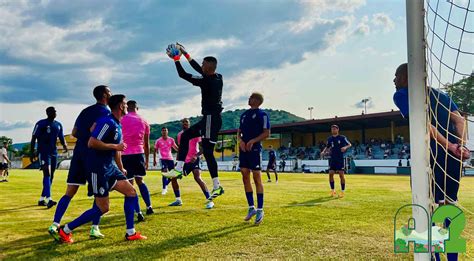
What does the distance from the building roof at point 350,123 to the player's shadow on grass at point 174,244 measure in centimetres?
4084

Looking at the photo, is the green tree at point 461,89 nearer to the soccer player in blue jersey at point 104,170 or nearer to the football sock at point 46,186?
the soccer player in blue jersey at point 104,170

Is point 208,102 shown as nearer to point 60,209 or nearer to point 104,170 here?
point 104,170

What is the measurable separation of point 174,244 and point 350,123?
51210 millimetres

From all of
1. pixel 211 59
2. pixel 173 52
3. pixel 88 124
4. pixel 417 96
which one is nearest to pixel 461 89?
pixel 417 96

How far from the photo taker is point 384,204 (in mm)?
9211

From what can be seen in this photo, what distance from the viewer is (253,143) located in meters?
6.61

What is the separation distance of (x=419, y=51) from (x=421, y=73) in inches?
7.0

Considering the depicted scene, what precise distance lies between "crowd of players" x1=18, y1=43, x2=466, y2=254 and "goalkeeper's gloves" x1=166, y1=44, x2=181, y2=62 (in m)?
0.02

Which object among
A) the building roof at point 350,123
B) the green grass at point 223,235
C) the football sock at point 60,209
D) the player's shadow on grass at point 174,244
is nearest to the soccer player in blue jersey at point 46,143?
the green grass at point 223,235

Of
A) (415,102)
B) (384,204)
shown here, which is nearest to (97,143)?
(415,102)

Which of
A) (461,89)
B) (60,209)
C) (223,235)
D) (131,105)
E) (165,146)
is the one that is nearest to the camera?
(223,235)

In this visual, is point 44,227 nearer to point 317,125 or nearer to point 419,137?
point 419,137

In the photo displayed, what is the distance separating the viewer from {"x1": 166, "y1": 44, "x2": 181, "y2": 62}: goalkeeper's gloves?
21.4 ft

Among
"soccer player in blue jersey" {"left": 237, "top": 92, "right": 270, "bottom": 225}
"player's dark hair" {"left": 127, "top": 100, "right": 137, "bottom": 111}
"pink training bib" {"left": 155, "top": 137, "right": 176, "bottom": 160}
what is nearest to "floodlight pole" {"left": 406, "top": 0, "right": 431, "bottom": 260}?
"soccer player in blue jersey" {"left": 237, "top": 92, "right": 270, "bottom": 225}
